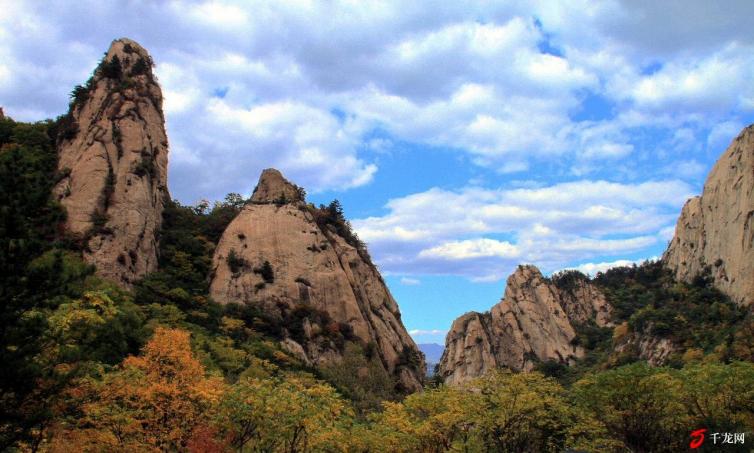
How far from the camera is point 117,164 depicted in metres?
59.1

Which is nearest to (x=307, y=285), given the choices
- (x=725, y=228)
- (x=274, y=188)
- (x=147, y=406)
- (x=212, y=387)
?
(x=274, y=188)

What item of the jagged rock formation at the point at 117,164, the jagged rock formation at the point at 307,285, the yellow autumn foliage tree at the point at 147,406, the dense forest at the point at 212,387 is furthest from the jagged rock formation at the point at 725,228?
the yellow autumn foliage tree at the point at 147,406

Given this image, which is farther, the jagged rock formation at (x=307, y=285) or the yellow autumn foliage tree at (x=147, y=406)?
the jagged rock formation at (x=307, y=285)

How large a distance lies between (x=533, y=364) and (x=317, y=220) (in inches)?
2548

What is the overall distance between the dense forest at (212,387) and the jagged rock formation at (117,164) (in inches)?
94.7

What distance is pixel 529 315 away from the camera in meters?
123

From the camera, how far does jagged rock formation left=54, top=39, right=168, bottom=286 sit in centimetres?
5284

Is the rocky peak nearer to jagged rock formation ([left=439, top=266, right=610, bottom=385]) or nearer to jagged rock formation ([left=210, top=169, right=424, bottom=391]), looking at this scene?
jagged rock formation ([left=210, top=169, right=424, bottom=391])

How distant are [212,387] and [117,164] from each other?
43881mm

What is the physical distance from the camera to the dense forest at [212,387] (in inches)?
715

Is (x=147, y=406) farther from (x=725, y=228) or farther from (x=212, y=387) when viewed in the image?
(x=725, y=228)

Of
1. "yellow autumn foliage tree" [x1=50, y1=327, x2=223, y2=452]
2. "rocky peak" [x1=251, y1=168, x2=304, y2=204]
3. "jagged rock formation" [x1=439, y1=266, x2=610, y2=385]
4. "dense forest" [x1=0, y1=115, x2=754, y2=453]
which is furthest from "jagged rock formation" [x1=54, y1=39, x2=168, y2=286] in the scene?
"jagged rock formation" [x1=439, y1=266, x2=610, y2=385]

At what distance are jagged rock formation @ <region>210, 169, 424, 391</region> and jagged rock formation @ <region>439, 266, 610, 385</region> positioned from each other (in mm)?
51730

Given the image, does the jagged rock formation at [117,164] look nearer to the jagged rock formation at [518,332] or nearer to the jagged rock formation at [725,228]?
the jagged rock formation at [518,332]
